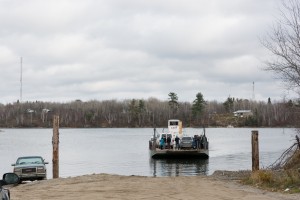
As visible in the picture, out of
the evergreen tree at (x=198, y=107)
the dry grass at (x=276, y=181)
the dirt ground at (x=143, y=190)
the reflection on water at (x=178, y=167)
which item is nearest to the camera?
the dirt ground at (x=143, y=190)

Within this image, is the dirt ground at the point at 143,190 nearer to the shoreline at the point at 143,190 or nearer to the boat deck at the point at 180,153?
the shoreline at the point at 143,190

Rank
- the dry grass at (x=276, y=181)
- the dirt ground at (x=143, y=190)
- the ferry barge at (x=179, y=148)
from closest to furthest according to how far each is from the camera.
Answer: the dirt ground at (x=143, y=190), the dry grass at (x=276, y=181), the ferry barge at (x=179, y=148)

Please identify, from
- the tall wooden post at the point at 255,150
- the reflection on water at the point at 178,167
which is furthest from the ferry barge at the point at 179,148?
the tall wooden post at the point at 255,150

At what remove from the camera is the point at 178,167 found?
47.5m

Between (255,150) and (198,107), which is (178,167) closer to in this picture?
(255,150)

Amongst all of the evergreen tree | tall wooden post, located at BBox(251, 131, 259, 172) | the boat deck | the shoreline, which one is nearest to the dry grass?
the shoreline

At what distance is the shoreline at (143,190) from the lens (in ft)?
54.3

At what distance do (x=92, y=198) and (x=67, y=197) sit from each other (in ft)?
3.35

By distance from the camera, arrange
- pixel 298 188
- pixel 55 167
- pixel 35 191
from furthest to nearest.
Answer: pixel 55 167
pixel 35 191
pixel 298 188

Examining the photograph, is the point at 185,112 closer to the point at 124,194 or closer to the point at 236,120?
the point at 236,120

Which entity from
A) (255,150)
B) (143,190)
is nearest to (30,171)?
(143,190)

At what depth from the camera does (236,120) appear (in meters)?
198

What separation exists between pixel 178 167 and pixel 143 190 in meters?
29.4

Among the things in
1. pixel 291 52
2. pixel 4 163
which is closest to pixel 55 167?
pixel 291 52
